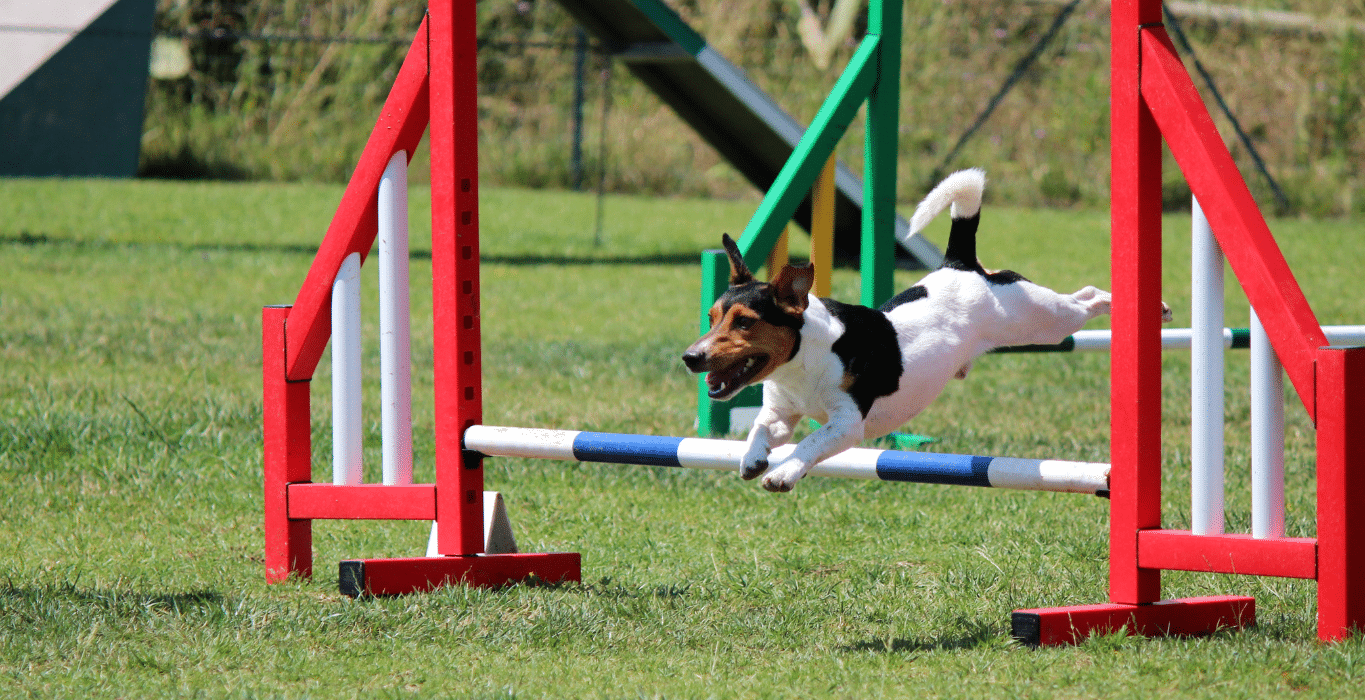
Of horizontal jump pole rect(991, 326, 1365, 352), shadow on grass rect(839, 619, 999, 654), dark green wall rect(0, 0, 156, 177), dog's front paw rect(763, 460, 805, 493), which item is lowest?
shadow on grass rect(839, 619, 999, 654)

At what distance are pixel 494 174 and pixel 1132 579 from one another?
45.2 feet

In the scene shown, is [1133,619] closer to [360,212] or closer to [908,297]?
[908,297]

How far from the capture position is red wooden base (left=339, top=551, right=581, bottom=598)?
3270mm

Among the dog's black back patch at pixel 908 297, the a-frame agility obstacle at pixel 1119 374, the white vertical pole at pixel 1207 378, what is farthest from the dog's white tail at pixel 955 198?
the white vertical pole at pixel 1207 378

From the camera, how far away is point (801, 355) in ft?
9.53

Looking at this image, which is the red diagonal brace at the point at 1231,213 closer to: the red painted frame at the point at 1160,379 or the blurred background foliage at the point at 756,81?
the red painted frame at the point at 1160,379

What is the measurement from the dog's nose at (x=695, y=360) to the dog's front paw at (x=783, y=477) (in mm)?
253

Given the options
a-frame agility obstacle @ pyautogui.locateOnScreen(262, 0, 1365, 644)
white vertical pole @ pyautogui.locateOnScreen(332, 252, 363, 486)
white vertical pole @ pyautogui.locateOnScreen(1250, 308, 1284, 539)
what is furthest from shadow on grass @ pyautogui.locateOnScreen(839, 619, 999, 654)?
white vertical pole @ pyautogui.locateOnScreen(332, 252, 363, 486)

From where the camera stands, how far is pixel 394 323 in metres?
3.45

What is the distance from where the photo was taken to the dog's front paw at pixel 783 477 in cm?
277

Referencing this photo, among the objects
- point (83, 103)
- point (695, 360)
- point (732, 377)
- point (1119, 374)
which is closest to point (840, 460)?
point (732, 377)

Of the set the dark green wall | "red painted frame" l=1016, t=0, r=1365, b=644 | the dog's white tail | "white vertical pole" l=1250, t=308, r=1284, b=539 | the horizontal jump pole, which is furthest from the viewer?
the dark green wall

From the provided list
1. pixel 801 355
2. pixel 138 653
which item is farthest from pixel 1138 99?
pixel 138 653

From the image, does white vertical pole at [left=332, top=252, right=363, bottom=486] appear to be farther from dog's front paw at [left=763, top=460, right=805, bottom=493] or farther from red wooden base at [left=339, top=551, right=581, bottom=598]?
dog's front paw at [left=763, top=460, right=805, bottom=493]
